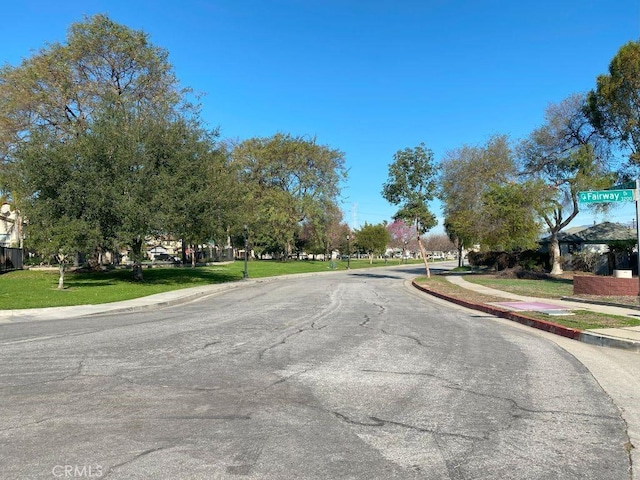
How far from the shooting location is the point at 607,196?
531 inches

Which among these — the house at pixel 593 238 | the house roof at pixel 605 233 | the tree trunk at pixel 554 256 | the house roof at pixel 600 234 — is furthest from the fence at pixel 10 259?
the house roof at pixel 605 233

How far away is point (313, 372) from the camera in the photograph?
23.8ft

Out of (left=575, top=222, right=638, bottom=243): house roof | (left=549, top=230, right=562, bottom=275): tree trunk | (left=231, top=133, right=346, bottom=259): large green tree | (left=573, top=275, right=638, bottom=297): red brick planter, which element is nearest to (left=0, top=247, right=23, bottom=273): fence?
(left=231, top=133, right=346, bottom=259): large green tree

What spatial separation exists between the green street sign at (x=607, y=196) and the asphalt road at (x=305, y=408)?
5.03m

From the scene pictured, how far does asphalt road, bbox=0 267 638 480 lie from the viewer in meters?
4.14

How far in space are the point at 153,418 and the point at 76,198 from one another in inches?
888

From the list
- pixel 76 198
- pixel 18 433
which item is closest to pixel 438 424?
pixel 18 433

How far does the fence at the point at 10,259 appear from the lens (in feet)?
115

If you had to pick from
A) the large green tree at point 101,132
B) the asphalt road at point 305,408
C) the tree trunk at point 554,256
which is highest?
the large green tree at point 101,132

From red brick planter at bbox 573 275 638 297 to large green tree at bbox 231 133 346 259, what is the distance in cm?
4460

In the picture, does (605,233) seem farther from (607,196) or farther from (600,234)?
(607,196)

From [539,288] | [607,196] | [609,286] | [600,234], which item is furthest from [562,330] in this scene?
[600,234]

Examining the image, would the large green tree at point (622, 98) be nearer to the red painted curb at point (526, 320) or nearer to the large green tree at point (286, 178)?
the red painted curb at point (526, 320)

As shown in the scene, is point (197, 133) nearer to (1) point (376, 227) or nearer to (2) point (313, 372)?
(2) point (313, 372)
